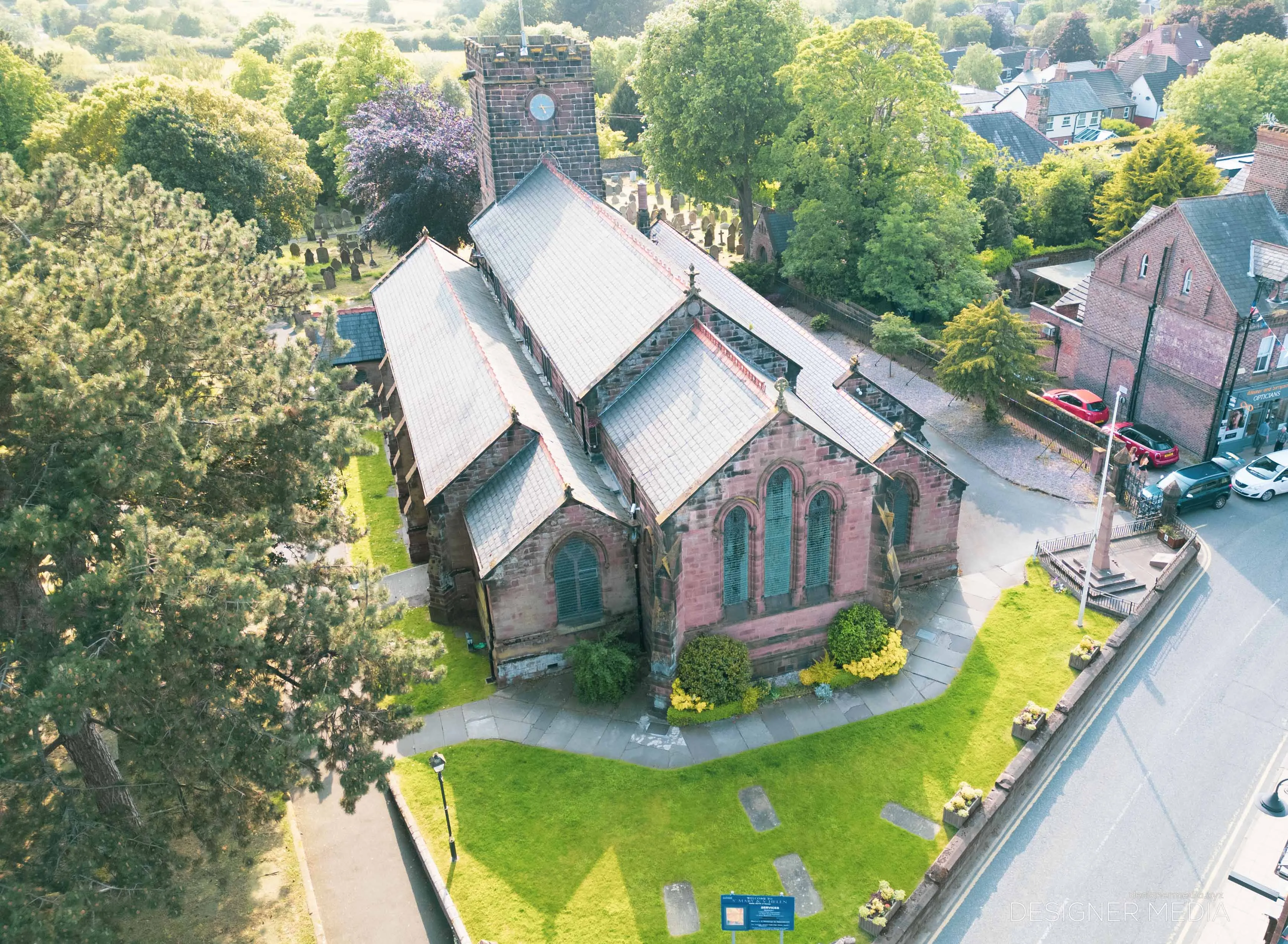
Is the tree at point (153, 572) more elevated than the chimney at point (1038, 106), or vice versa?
the chimney at point (1038, 106)

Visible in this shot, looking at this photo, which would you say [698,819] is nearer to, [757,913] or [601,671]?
[601,671]

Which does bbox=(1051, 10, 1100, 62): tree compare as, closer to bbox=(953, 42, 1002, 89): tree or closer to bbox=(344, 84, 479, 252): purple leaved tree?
bbox=(953, 42, 1002, 89): tree

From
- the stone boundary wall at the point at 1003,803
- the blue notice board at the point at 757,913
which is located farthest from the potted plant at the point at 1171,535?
the blue notice board at the point at 757,913

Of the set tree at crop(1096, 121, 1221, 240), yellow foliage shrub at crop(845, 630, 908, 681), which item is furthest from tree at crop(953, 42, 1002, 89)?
yellow foliage shrub at crop(845, 630, 908, 681)

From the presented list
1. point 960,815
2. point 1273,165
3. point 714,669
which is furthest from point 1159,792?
point 1273,165

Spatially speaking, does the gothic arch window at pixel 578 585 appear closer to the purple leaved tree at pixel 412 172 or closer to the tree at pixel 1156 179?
the purple leaved tree at pixel 412 172
